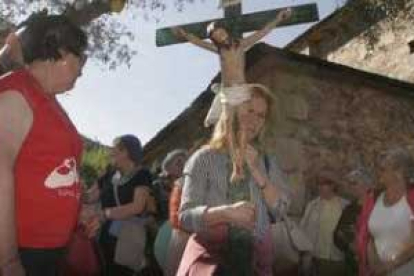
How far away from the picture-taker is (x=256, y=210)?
9.05 feet

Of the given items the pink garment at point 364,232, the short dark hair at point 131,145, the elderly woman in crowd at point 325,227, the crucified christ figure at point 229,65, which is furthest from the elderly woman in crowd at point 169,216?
the elderly woman in crowd at point 325,227

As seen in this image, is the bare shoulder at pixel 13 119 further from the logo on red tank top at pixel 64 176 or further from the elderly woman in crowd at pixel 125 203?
the elderly woman in crowd at pixel 125 203

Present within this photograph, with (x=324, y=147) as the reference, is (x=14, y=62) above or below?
above

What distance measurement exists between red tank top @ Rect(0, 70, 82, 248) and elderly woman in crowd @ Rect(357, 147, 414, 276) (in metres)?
2.81

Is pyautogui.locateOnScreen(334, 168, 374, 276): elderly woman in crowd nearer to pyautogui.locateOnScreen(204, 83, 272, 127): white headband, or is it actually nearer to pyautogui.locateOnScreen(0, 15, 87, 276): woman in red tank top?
pyautogui.locateOnScreen(204, 83, 272, 127): white headband

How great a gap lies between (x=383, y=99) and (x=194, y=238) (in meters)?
6.94

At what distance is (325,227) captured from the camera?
645 centimetres

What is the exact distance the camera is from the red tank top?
2.24m

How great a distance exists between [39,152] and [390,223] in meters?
3.04

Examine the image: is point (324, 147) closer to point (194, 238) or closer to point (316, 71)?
point (316, 71)

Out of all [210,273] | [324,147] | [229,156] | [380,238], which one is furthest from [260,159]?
[324,147]

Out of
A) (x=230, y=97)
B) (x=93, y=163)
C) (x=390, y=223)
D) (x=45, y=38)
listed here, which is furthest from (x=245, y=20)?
(x=93, y=163)

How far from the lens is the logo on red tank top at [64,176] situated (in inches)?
90.6

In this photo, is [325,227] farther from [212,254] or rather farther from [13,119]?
[13,119]
